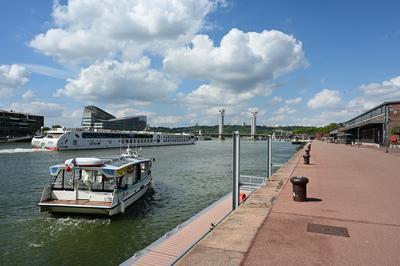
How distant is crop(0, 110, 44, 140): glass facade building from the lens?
163m

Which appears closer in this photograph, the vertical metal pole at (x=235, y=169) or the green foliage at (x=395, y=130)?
the vertical metal pole at (x=235, y=169)

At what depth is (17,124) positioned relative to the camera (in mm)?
172000

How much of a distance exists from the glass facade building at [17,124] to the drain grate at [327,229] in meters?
180

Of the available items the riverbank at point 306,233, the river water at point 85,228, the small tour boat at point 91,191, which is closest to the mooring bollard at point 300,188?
the riverbank at point 306,233

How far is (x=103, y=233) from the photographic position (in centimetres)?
1427

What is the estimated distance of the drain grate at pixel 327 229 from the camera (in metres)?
7.90

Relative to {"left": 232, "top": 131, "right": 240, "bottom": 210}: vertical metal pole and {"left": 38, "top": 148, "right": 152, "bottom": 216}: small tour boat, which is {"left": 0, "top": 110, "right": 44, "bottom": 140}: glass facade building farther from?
{"left": 232, "top": 131, "right": 240, "bottom": 210}: vertical metal pole

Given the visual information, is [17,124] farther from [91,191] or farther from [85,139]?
[91,191]

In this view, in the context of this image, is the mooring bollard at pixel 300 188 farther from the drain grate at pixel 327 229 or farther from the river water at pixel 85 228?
the river water at pixel 85 228

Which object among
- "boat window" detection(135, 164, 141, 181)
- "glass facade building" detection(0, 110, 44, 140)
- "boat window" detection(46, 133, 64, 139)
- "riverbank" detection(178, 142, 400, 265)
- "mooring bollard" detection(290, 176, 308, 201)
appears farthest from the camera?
"glass facade building" detection(0, 110, 44, 140)

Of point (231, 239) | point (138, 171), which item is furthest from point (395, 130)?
point (231, 239)

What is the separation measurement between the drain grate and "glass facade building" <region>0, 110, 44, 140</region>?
180 metres

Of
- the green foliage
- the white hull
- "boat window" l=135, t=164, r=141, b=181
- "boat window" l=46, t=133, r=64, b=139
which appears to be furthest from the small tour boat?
→ the green foliage

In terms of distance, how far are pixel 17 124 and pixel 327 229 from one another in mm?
195268
